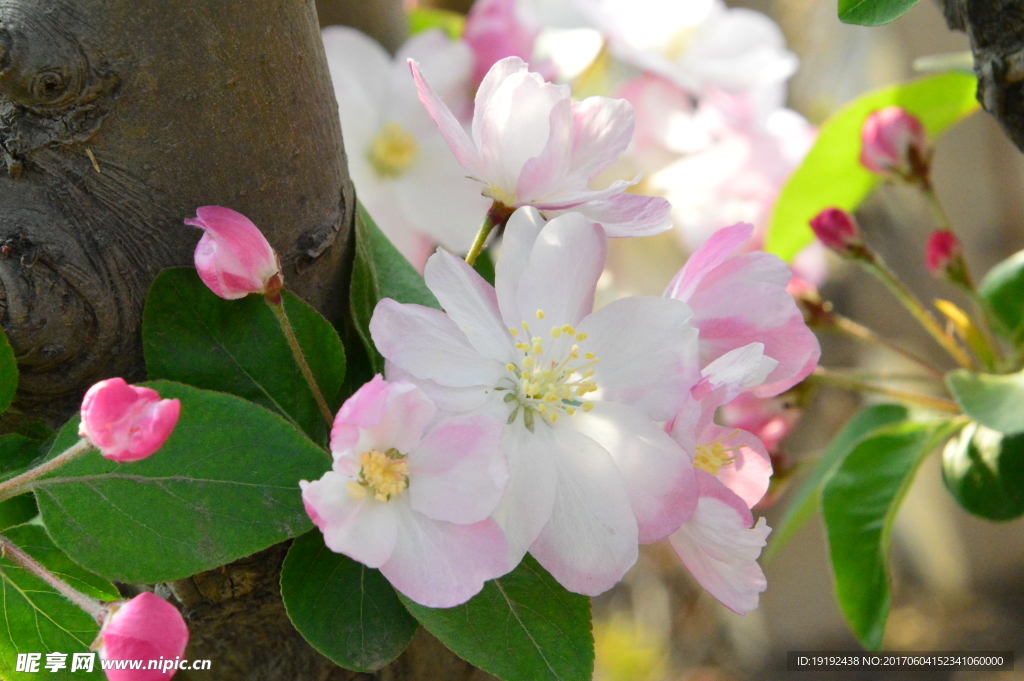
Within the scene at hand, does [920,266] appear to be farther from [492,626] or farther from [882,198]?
[492,626]

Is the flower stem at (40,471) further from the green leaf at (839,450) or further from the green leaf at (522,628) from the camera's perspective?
the green leaf at (839,450)

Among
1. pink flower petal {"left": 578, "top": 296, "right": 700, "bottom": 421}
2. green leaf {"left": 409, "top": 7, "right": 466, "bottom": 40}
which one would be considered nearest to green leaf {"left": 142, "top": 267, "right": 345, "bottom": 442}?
pink flower petal {"left": 578, "top": 296, "right": 700, "bottom": 421}

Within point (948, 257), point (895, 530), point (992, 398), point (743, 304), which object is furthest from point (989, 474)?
point (895, 530)

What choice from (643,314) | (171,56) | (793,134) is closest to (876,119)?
(793,134)

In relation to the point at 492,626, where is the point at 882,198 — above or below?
below

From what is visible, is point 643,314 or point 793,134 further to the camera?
point 793,134

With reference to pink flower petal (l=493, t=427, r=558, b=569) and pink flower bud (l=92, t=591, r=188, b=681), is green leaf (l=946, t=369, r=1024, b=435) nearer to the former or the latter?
pink flower petal (l=493, t=427, r=558, b=569)

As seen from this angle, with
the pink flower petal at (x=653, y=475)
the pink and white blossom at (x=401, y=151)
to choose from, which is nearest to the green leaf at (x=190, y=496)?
the pink flower petal at (x=653, y=475)
